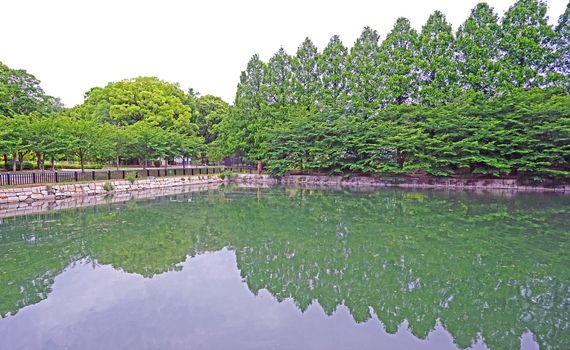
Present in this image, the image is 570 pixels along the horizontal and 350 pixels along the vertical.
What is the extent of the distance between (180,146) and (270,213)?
46.7ft

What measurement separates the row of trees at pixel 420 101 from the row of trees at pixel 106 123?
5522 mm

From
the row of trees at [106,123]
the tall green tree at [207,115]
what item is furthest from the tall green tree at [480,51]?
the tall green tree at [207,115]

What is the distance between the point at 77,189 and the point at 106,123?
929cm

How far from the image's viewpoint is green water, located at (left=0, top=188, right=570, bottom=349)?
3568 mm

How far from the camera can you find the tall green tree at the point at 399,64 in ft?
77.6

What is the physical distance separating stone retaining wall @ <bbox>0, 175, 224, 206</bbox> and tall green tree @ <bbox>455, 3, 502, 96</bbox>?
19.7m

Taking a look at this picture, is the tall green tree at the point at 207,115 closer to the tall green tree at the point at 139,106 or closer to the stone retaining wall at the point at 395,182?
the tall green tree at the point at 139,106

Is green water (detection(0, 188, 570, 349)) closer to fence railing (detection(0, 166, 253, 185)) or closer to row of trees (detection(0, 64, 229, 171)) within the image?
fence railing (detection(0, 166, 253, 185))

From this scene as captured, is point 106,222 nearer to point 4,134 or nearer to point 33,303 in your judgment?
point 33,303


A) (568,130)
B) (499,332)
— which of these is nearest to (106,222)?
(499,332)

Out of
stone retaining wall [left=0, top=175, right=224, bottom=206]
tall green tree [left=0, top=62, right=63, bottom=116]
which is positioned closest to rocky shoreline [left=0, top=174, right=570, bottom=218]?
stone retaining wall [left=0, top=175, right=224, bottom=206]

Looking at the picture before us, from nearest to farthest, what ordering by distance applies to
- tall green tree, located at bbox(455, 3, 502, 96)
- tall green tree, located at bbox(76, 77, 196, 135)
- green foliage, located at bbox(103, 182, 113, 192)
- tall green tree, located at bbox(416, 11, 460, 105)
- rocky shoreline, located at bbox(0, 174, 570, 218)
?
rocky shoreline, located at bbox(0, 174, 570, 218) < green foliage, located at bbox(103, 182, 113, 192) < tall green tree, located at bbox(455, 3, 502, 96) < tall green tree, located at bbox(416, 11, 460, 105) < tall green tree, located at bbox(76, 77, 196, 135)

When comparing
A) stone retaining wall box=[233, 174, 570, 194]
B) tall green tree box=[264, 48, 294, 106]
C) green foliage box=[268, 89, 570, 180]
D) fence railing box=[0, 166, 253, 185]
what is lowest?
stone retaining wall box=[233, 174, 570, 194]

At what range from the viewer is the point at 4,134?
12641 millimetres
